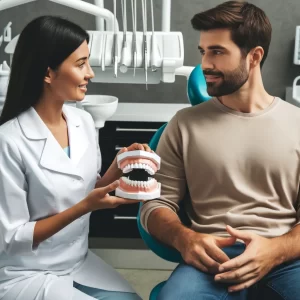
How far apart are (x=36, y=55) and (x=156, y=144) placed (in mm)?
456

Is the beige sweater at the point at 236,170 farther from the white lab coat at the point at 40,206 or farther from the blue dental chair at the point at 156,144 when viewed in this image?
the white lab coat at the point at 40,206

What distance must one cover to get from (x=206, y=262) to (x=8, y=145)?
22.3 inches

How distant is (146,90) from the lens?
280 centimetres

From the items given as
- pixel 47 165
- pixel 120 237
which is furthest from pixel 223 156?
pixel 120 237

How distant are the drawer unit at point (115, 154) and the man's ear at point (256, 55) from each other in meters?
0.89

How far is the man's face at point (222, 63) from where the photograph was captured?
1439mm

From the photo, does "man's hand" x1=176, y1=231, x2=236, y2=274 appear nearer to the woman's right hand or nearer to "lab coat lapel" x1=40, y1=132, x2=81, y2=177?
the woman's right hand

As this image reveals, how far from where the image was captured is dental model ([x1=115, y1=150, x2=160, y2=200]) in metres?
1.23

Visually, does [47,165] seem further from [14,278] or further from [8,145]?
[14,278]

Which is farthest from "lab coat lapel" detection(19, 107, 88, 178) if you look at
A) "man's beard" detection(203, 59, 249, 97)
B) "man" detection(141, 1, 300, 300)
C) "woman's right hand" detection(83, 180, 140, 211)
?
"man's beard" detection(203, 59, 249, 97)

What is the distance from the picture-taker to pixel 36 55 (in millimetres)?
1280

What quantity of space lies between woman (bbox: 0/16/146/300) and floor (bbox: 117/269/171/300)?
984 mm

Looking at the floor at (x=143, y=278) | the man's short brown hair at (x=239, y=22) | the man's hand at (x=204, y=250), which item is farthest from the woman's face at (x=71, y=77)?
the floor at (x=143, y=278)

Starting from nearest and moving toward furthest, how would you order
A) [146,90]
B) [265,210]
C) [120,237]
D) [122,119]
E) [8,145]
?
[8,145], [265,210], [122,119], [120,237], [146,90]
